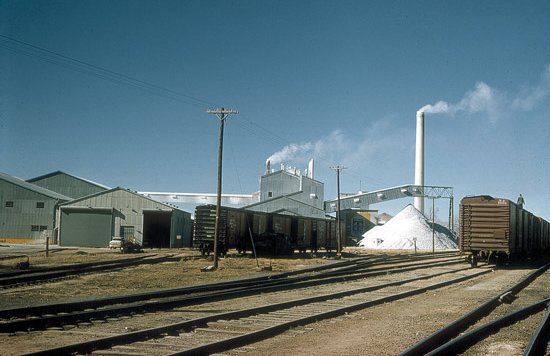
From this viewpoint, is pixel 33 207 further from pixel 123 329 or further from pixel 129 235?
pixel 123 329

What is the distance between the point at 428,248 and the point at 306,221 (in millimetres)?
31863

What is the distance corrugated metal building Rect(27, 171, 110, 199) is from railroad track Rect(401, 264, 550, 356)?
2693 inches

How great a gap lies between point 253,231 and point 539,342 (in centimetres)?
3176

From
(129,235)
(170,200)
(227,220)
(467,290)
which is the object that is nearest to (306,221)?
(227,220)

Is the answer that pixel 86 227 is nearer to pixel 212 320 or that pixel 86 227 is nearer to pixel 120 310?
pixel 120 310

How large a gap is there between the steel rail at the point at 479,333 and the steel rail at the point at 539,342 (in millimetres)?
782

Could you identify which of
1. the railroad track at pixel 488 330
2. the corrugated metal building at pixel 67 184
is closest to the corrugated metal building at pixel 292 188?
the corrugated metal building at pixel 67 184

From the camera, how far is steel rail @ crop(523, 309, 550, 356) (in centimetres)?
791

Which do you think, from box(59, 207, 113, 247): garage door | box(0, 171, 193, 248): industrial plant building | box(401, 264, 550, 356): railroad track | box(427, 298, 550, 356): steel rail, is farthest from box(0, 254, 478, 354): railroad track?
box(59, 207, 113, 247): garage door

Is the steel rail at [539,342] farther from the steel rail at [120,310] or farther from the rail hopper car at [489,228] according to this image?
the rail hopper car at [489,228]

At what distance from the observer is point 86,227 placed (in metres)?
50.2

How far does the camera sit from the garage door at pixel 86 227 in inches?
1962

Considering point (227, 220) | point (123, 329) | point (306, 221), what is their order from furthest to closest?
point (306, 221) < point (227, 220) < point (123, 329)

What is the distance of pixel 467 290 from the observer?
17.8 meters
